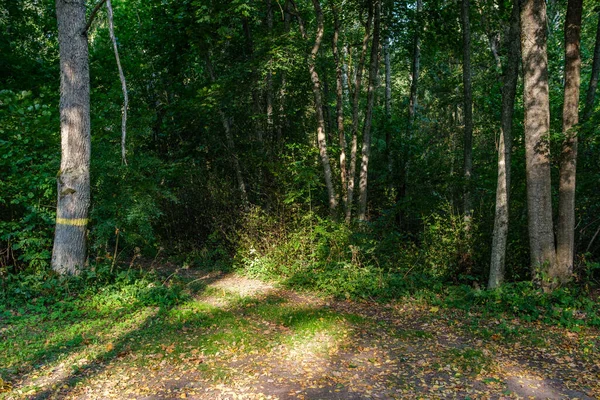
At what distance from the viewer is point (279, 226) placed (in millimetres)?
10070

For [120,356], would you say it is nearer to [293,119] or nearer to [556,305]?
[556,305]

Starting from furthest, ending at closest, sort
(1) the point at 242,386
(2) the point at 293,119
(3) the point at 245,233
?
(2) the point at 293,119 < (3) the point at 245,233 < (1) the point at 242,386

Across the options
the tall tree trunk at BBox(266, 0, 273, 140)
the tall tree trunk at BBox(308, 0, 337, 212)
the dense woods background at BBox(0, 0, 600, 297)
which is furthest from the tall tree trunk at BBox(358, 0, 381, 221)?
the tall tree trunk at BBox(266, 0, 273, 140)

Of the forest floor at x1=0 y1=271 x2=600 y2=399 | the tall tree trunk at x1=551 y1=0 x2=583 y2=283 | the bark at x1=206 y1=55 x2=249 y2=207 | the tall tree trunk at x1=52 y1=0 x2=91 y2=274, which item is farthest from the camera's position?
the bark at x1=206 y1=55 x2=249 y2=207

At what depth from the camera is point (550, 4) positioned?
48.9ft

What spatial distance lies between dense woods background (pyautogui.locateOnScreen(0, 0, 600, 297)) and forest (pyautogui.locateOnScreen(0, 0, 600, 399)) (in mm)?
68

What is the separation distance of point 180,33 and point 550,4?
43.6 ft

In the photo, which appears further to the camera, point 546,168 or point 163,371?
point 546,168

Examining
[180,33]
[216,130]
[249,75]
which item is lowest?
[216,130]

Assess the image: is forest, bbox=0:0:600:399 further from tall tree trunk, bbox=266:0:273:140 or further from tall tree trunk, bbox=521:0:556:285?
tall tree trunk, bbox=266:0:273:140

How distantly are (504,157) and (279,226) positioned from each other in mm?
5233

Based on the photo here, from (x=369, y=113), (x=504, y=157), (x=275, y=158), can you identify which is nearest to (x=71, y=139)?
(x=275, y=158)

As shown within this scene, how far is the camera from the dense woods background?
8.34 m

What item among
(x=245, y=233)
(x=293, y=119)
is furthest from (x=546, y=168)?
(x=293, y=119)
